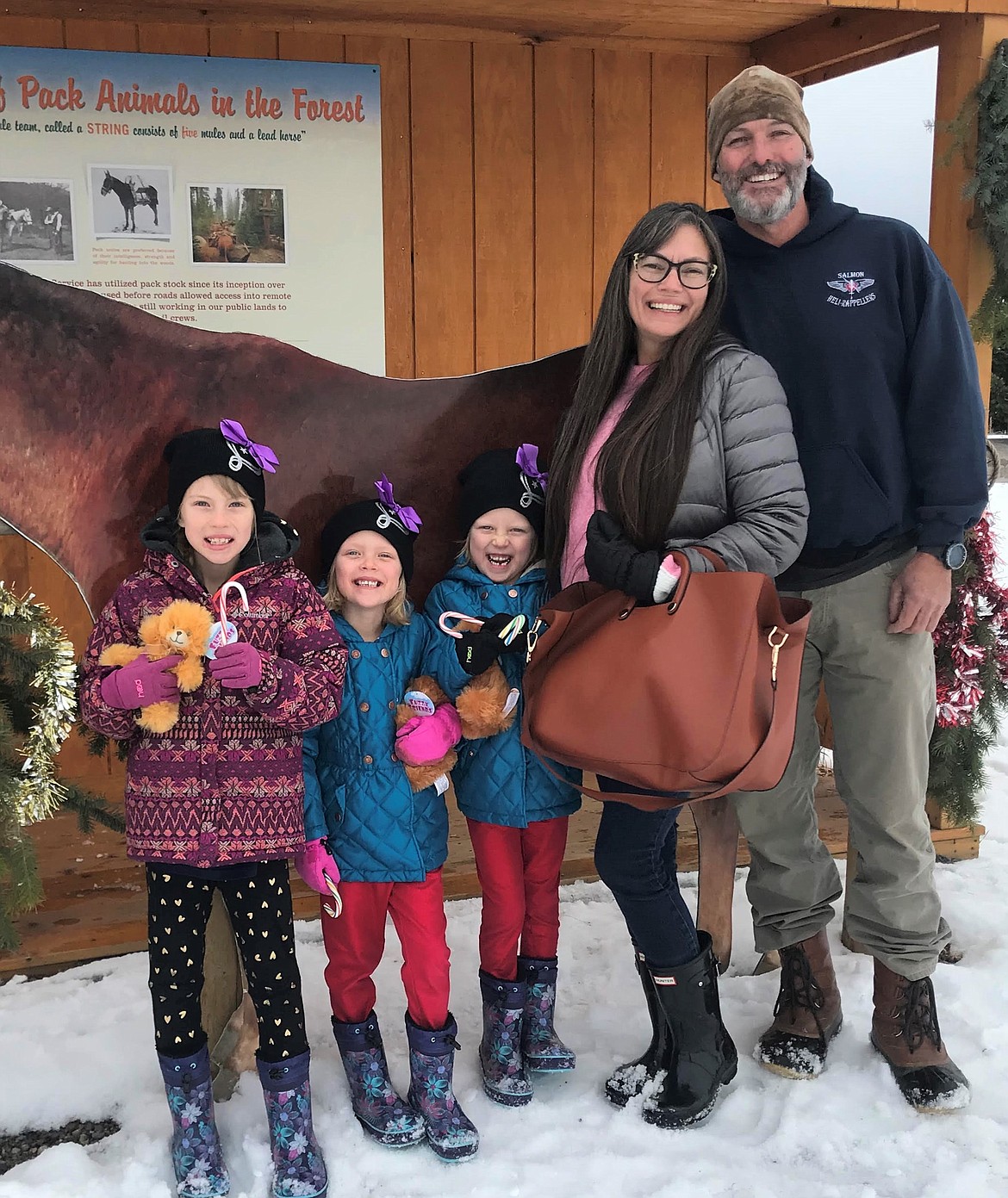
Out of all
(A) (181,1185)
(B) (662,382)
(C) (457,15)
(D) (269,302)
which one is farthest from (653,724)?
(C) (457,15)

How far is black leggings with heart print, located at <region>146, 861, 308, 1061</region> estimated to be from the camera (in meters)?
2.04

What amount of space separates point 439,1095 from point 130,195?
2934 mm

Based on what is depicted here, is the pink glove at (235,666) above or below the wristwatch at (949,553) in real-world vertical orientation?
below

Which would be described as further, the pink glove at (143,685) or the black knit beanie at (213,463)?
the black knit beanie at (213,463)

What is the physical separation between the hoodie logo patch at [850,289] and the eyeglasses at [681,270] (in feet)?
0.95

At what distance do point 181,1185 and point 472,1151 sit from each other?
556mm

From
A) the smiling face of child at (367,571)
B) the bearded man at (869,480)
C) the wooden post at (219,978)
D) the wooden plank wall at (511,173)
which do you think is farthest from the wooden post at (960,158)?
the wooden post at (219,978)

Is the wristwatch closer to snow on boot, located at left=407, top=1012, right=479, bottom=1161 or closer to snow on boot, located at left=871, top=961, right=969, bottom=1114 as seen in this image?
snow on boot, located at left=871, top=961, right=969, bottom=1114

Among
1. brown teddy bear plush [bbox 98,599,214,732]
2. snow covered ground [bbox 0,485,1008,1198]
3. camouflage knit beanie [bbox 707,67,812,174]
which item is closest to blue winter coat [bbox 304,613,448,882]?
brown teddy bear plush [bbox 98,599,214,732]

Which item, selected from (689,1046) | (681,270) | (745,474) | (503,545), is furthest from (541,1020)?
(681,270)

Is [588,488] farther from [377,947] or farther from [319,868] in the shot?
[377,947]

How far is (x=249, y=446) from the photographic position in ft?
7.02

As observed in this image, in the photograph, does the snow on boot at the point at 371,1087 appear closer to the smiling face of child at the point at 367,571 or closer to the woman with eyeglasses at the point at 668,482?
the woman with eyeglasses at the point at 668,482

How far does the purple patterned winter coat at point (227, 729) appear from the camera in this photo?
197 centimetres
